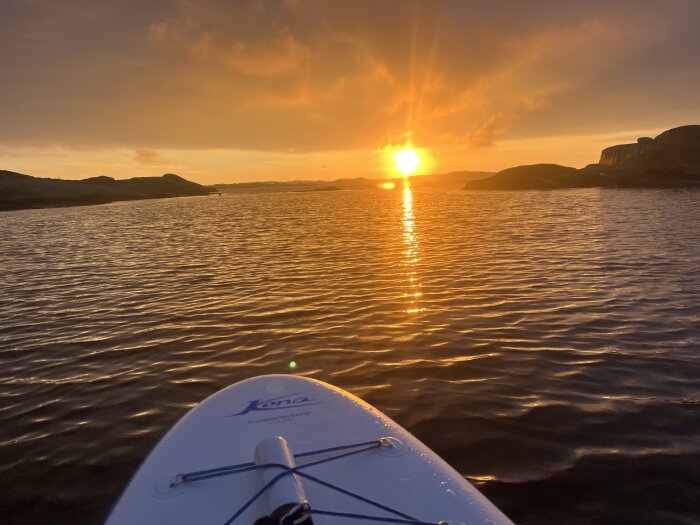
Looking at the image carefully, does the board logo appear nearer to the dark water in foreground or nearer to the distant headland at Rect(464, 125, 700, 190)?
the dark water in foreground

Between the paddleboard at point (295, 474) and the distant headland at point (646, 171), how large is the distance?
335ft

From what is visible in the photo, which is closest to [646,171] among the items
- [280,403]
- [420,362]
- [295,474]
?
[420,362]

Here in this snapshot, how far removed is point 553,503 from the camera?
452 cm

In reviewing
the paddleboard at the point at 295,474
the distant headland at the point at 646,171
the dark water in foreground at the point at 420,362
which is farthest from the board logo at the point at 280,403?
the distant headland at the point at 646,171

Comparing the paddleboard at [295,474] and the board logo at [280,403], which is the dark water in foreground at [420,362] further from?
the board logo at [280,403]

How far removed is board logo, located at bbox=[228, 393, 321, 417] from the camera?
5047 mm

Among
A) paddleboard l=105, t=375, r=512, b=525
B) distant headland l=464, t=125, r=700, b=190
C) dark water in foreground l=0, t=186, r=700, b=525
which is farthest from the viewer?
distant headland l=464, t=125, r=700, b=190

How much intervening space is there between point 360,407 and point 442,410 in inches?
73.0

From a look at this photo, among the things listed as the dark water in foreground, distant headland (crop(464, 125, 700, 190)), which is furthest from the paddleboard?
distant headland (crop(464, 125, 700, 190))

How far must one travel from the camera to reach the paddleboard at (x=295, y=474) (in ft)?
11.2

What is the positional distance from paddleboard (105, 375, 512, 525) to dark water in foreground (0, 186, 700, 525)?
4.01ft

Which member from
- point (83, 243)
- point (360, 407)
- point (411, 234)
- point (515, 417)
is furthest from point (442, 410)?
point (83, 243)

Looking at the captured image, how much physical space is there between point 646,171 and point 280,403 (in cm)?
12037

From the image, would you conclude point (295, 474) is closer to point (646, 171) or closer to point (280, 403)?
point (280, 403)
